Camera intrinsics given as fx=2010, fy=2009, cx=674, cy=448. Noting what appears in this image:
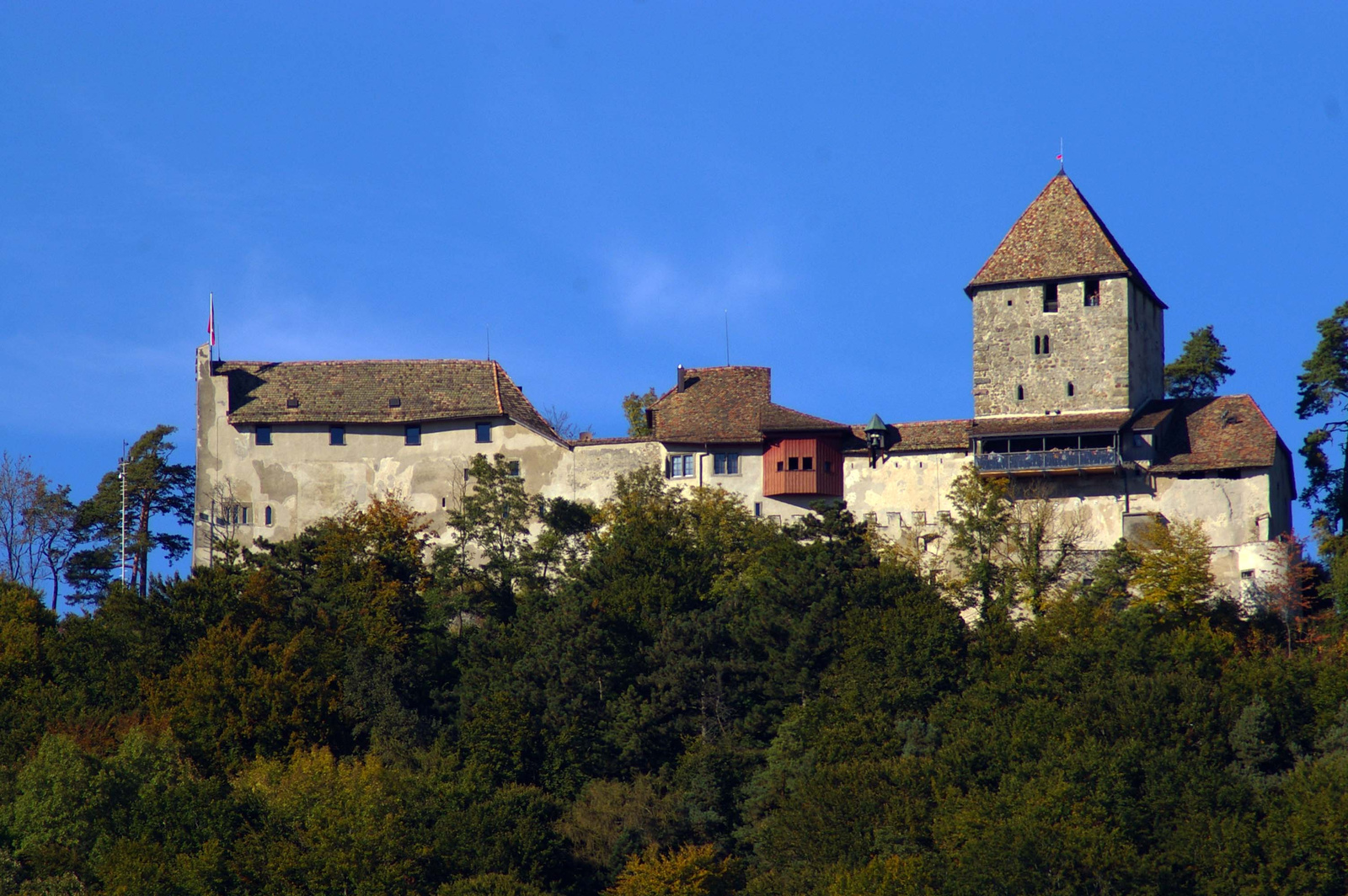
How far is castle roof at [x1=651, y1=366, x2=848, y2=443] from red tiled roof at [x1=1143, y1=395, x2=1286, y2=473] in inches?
409

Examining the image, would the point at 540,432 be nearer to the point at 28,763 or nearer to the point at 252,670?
the point at 252,670

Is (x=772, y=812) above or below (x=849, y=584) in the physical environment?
below

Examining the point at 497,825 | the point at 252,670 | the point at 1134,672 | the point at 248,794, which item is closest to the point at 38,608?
the point at 252,670

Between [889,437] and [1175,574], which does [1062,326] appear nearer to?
[889,437]

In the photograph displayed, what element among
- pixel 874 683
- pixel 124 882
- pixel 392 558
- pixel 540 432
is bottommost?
pixel 124 882

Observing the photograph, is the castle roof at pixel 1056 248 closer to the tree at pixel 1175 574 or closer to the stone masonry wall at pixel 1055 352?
the stone masonry wall at pixel 1055 352

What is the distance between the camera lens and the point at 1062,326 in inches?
2589

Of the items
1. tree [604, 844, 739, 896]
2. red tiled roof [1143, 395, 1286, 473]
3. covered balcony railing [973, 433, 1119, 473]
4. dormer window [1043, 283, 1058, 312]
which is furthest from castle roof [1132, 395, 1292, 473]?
tree [604, 844, 739, 896]

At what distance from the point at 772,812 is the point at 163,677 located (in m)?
18.9

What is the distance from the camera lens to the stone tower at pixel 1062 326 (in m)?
64.9

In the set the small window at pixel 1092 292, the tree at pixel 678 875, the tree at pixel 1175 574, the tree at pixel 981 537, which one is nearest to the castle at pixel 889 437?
the small window at pixel 1092 292

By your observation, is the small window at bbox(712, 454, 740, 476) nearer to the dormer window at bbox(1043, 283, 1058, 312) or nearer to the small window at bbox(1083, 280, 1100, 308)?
the dormer window at bbox(1043, 283, 1058, 312)

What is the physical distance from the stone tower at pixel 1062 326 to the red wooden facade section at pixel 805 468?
16.5 ft

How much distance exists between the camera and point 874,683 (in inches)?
2228
